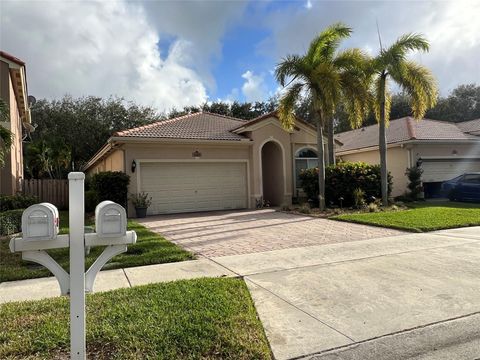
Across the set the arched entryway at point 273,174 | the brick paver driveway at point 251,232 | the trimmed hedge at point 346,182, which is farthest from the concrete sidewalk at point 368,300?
the arched entryway at point 273,174

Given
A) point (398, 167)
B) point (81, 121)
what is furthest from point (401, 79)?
point (81, 121)

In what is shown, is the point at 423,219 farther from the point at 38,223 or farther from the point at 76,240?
the point at 38,223

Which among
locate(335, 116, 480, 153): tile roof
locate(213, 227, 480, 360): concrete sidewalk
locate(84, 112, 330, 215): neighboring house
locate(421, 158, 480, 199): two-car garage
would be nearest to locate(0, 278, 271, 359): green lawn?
locate(213, 227, 480, 360): concrete sidewalk

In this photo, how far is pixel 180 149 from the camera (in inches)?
655

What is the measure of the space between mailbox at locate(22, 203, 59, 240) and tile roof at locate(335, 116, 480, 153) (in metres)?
20.6

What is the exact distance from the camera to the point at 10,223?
1076 centimetres

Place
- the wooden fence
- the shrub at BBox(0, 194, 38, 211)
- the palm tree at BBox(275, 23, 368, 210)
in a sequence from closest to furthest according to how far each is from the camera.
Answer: the shrub at BBox(0, 194, 38, 211) < the palm tree at BBox(275, 23, 368, 210) < the wooden fence

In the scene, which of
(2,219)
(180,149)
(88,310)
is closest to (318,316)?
(88,310)

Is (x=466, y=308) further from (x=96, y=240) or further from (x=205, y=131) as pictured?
(x=205, y=131)

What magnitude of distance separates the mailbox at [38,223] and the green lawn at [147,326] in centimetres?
131

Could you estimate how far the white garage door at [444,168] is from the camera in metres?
21.3

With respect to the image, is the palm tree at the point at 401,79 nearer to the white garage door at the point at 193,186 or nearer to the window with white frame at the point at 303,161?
the window with white frame at the point at 303,161

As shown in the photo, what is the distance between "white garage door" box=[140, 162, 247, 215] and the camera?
1623 centimetres

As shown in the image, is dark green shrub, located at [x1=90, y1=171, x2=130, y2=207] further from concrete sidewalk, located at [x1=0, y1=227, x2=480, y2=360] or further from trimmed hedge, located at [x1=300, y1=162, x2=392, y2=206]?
concrete sidewalk, located at [x1=0, y1=227, x2=480, y2=360]
